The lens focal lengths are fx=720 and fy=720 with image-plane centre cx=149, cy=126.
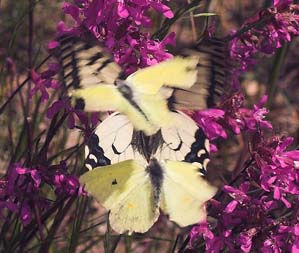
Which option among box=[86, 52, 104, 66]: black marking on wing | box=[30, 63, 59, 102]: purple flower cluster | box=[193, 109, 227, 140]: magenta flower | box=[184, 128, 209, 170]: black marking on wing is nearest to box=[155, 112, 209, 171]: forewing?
box=[184, 128, 209, 170]: black marking on wing

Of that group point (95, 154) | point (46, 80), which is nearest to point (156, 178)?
point (95, 154)

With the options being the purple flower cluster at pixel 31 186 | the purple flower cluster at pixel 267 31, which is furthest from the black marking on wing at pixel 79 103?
the purple flower cluster at pixel 267 31

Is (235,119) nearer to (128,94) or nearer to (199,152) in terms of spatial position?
(199,152)

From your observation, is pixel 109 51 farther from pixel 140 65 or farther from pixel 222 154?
pixel 222 154

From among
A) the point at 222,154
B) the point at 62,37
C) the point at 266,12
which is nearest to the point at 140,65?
the point at 62,37

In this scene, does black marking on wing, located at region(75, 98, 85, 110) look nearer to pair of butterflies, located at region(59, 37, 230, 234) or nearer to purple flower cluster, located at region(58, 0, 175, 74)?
pair of butterflies, located at region(59, 37, 230, 234)

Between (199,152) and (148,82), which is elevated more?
(148,82)
